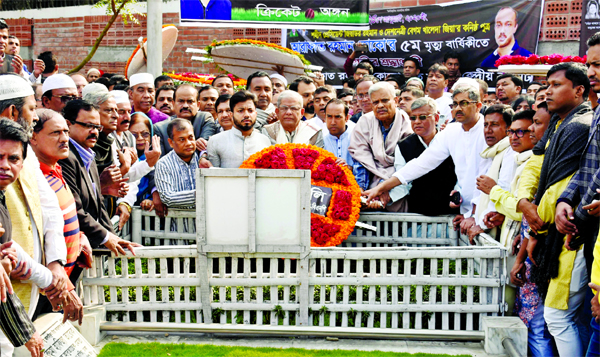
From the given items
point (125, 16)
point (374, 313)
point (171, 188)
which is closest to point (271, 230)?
point (374, 313)

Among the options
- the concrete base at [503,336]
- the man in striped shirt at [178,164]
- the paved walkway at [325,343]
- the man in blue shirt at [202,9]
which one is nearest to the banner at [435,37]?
the man in blue shirt at [202,9]

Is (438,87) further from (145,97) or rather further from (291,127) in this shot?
(145,97)

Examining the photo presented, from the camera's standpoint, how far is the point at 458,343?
356cm

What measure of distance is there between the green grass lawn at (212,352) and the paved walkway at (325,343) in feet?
0.21

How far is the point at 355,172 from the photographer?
17.1ft

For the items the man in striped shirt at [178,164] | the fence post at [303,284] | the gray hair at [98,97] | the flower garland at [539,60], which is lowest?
the fence post at [303,284]

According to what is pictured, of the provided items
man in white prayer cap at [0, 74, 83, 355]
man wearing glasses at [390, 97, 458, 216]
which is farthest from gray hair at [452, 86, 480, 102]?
man in white prayer cap at [0, 74, 83, 355]

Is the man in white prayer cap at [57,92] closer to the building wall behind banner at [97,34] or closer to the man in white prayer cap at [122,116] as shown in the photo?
the man in white prayer cap at [122,116]

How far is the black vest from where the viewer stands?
467cm

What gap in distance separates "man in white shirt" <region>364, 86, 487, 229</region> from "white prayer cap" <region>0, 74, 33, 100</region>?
2683mm

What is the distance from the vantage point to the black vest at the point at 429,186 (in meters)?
4.67

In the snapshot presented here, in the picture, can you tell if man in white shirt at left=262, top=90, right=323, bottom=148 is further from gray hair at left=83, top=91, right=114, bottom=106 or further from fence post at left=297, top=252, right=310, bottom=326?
fence post at left=297, top=252, right=310, bottom=326

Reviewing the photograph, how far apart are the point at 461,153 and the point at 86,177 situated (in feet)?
9.21

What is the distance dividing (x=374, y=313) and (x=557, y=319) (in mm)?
1065
